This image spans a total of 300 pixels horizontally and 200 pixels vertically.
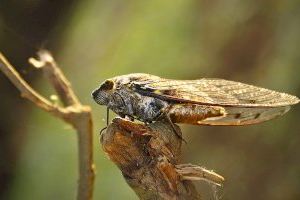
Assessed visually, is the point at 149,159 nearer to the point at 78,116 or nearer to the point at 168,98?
the point at 168,98

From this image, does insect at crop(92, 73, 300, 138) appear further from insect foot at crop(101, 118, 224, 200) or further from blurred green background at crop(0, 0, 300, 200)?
blurred green background at crop(0, 0, 300, 200)

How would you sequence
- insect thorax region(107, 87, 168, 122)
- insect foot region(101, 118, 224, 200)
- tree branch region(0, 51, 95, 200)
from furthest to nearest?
tree branch region(0, 51, 95, 200) < insect thorax region(107, 87, 168, 122) < insect foot region(101, 118, 224, 200)

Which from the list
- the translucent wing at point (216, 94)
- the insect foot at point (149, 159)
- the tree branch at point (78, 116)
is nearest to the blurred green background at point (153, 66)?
the tree branch at point (78, 116)

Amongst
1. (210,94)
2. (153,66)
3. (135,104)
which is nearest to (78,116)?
(135,104)

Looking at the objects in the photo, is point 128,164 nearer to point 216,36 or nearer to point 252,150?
point 252,150

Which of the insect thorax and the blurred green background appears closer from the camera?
the insect thorax

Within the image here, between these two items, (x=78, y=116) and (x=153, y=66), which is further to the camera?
(x=153, y=66)

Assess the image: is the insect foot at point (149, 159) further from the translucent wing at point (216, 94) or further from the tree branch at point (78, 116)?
the tree branch at point (78, 116)

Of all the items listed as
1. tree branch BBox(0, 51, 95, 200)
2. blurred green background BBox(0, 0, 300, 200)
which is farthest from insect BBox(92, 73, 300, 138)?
blurred green background BBox(0, 0, 300, 200)
